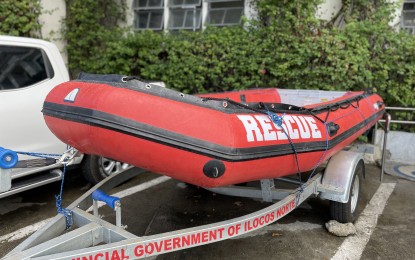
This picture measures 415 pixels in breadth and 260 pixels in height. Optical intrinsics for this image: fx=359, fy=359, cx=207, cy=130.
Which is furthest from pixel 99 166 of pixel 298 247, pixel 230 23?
pixel 230 23

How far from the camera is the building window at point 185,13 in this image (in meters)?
8.45

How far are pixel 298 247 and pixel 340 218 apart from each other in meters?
0.62

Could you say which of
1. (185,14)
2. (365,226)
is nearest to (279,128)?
(365,226)

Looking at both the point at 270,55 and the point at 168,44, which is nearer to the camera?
the point at 270,55

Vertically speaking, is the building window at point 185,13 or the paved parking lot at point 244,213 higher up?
the building window at point 185,13

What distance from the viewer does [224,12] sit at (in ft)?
28.0

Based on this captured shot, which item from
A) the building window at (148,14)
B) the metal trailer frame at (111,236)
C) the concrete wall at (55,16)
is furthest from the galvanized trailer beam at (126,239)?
the building window at (148,14)

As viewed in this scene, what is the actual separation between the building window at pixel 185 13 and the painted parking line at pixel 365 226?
4855 mm

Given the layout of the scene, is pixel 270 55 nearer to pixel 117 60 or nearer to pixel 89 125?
pixel 117 60

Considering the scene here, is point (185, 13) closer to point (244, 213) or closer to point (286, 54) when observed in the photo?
point (286, 54)

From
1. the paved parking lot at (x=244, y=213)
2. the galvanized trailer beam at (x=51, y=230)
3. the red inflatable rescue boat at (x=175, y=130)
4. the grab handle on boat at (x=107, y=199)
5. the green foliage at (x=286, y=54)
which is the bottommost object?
the paved parking lot at (x=244, y=213)

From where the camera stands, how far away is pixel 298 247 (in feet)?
10.8

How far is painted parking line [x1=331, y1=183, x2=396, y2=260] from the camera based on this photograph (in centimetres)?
320

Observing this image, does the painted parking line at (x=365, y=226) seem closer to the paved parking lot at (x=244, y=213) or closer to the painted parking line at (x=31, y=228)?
the paved parking lot at (x=244, y=213)
